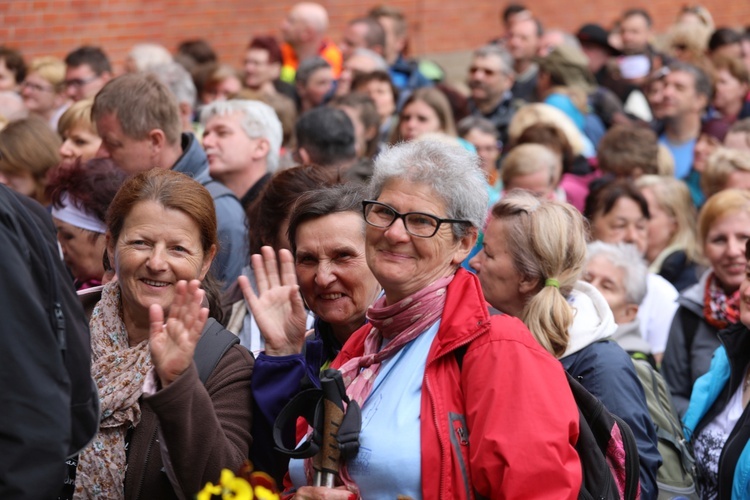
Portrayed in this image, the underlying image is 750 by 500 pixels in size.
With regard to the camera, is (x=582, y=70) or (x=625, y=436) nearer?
(x=625, y=436)

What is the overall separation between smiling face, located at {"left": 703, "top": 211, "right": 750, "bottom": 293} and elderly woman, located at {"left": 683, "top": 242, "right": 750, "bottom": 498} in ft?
3.52

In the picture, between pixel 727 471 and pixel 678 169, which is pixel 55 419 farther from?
pixel 678 169

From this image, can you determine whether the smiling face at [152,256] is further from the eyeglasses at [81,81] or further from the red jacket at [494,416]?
the eyeglasses at [81,81]

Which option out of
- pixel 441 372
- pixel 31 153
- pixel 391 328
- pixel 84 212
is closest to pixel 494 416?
pixel 441 372

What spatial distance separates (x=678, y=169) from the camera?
9023 mm

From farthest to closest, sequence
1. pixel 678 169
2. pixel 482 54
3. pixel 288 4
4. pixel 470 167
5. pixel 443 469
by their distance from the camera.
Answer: pixel 288 4
pixel 482 54
pixel 678 169
pixel 470 167
pixel 443 469

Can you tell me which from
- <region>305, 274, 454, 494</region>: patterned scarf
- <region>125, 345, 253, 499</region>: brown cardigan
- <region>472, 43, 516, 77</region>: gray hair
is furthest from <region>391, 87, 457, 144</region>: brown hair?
<region>305, 274, 454, 494</region>: patterned scarf

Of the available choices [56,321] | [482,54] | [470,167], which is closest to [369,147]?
[482,54]

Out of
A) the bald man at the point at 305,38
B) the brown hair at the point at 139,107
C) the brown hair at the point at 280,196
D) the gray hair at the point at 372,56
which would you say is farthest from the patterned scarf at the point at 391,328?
the bald man at the point at 305,38

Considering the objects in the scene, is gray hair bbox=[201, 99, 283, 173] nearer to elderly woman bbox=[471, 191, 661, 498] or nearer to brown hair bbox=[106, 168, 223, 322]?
elderly woman bbox=[471, 191, 661, 498]

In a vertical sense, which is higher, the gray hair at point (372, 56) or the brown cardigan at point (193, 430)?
the brown cardigan at point (193, 430)

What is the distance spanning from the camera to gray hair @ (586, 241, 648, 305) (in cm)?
550

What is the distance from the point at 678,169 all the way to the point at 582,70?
192cm

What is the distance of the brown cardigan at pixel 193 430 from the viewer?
10.4ft
